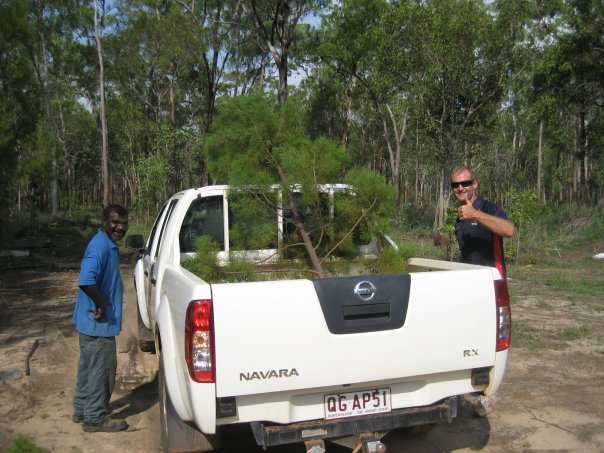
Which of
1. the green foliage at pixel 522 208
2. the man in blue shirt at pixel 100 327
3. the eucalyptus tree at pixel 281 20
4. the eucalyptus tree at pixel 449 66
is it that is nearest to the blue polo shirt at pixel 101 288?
the man in blue shirt at pixel 100 327

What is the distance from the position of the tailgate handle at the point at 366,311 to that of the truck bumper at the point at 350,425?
55cm

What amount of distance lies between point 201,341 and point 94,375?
2.00 m

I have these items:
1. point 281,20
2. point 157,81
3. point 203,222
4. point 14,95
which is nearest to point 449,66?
point 281,20

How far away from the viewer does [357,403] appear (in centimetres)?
305

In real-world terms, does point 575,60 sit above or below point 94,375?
above

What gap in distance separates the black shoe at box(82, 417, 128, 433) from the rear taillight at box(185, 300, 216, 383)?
2.04m

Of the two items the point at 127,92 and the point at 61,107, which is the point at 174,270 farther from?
the point at 61,107

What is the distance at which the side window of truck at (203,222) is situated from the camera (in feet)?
15.5

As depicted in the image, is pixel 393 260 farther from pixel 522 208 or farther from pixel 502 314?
pixel 522 208

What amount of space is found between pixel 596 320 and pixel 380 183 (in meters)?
5.28

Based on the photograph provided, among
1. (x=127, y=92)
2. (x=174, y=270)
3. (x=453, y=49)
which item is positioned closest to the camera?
(x=174, y=270)

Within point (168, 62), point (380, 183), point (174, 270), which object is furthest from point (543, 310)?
point (168, 62)

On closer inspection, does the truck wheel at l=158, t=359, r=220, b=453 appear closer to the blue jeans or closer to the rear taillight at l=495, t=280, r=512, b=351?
the blue jeans

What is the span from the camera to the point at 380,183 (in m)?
4.18
